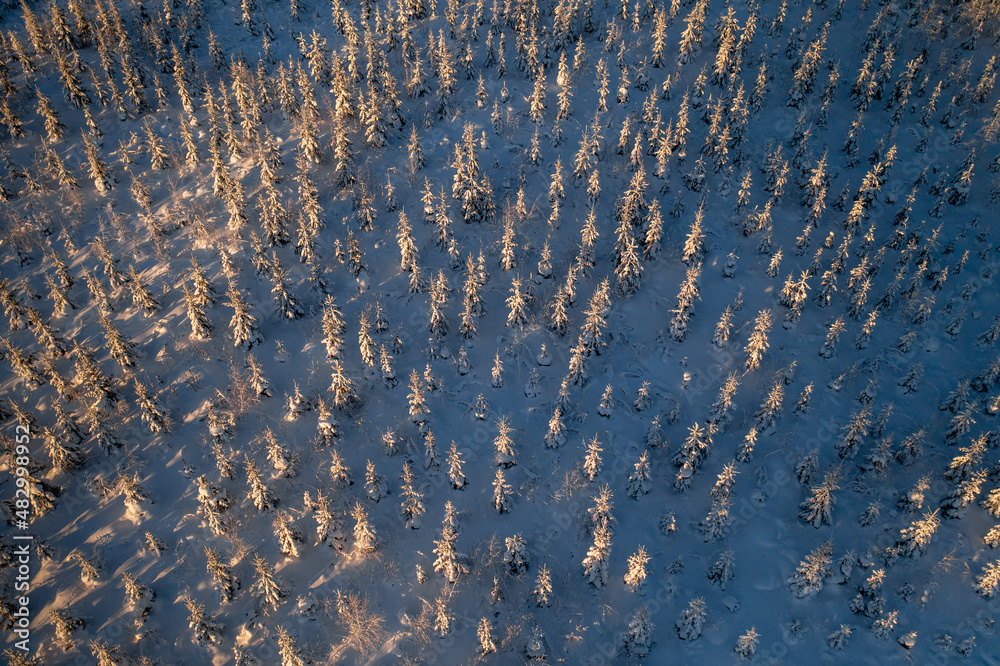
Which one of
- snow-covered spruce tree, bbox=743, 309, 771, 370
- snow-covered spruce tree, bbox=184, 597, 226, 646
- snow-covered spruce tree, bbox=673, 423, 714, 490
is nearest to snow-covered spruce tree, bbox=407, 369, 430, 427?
snow-covered spruce tree, bbox=184, 597, 226, 646

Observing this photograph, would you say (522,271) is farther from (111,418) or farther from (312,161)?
(111,418)

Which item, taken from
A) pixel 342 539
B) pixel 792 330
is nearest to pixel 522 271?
pixel 792 330

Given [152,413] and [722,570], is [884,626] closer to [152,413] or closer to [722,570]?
[722,570]

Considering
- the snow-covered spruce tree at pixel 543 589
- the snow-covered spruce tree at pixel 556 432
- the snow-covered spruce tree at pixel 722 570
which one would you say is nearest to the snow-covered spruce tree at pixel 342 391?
the snow-covered spruce tree at pixel 556 432

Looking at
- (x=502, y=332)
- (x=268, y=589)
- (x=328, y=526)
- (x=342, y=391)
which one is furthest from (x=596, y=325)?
(x=268, y=589)

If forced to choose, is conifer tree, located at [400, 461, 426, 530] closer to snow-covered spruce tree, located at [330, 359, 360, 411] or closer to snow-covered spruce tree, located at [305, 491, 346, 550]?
snow-covered spruce tree, located at [305, 491, 346, 550]

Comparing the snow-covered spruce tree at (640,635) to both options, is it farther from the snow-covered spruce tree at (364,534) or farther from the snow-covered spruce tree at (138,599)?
the snow-covered spruce tree at (138,599)
